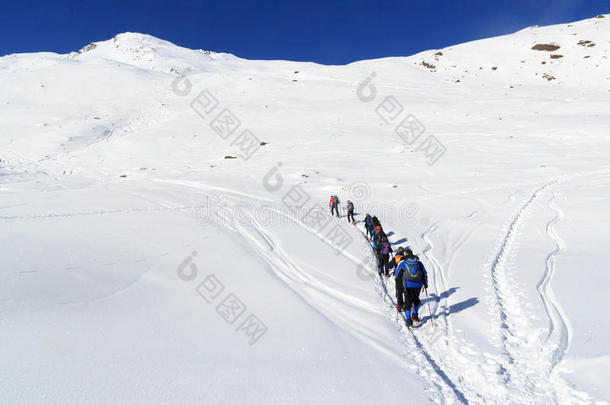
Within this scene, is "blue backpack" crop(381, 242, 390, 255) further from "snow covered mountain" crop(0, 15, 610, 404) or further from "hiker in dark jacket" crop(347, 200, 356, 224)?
"hiker in dark jacket" crop(347, 200, 356, 224)

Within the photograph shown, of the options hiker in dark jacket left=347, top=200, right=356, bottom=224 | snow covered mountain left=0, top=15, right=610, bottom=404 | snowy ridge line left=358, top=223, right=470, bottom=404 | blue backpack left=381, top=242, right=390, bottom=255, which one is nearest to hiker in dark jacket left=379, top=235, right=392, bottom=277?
blue backpack left=381, top=242, right=390, bottom=255

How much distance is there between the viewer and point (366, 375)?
4.30 meters

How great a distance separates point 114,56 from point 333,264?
11320 centimetres

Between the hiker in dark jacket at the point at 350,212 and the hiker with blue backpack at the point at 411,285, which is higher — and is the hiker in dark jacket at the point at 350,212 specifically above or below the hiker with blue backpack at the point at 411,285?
above

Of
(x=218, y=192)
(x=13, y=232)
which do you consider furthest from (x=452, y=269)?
(x=218, y=192)

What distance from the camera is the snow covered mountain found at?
4066 mm

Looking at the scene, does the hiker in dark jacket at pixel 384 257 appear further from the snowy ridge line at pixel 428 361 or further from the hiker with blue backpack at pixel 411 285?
the hiker with blue backpack at pixel 411 285

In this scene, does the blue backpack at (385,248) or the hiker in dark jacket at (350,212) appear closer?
the blue backpack at (385,248)

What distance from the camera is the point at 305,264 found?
8.43 metres

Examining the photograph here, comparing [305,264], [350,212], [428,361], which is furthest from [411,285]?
[350,212]

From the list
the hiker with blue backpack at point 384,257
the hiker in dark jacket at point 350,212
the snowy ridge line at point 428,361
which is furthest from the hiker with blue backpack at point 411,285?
the hiker in dark jacket at point 350,212

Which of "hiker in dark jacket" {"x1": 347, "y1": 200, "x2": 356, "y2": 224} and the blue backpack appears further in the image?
"hiker in dark jacket" {"x1": 347, "y1": 200, "x2": 356, "y2": 224}

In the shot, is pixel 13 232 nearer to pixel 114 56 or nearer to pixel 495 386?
pixel 495 386

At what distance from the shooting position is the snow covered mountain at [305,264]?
4.07m
